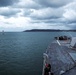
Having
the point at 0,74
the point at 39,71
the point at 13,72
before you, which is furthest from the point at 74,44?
the point at 0,74

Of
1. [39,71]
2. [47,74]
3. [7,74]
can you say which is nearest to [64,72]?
[47,74]

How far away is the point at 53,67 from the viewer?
21875 mm

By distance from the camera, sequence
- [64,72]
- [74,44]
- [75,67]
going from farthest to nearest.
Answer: [74,44]
[75,67]
[64,72]

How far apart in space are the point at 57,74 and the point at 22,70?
49.3 feet

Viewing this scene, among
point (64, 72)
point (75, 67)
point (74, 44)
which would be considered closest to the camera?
point (64, 72)

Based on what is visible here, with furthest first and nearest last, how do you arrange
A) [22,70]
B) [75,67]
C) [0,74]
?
[22,70] < [0,74] < [75,67]

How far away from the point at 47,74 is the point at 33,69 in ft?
44.8

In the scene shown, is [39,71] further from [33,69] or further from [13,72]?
[13,72]

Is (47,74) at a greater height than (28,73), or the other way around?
(47,74)

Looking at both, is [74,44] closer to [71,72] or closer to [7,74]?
[7,74]

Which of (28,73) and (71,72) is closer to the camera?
(71,72)

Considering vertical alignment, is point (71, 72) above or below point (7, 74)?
above

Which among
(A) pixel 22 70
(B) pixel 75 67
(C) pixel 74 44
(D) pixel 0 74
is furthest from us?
(C) pixel 74 44

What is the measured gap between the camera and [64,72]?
18.7 metres
